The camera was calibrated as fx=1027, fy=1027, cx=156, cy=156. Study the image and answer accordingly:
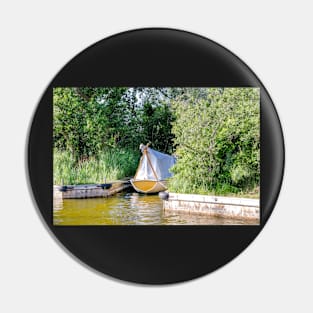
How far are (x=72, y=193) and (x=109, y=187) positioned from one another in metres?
0.30

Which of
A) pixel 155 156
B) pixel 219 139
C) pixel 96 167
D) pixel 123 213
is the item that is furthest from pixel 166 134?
pixel 123 213

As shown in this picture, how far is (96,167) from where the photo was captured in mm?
8320

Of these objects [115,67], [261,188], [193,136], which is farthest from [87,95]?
[261,188]

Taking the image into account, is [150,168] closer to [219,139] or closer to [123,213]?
[123,213]

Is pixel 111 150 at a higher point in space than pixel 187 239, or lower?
higher

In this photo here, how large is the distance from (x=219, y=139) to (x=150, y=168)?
606 mm

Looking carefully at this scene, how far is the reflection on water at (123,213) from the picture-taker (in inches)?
324

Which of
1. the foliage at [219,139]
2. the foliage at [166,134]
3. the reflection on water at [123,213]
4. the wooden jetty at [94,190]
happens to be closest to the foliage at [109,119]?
the foliage at [166,134]

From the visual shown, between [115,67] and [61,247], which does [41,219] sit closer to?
[61,247]

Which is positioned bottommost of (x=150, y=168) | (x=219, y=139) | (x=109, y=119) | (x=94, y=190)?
(x=94, y=190)

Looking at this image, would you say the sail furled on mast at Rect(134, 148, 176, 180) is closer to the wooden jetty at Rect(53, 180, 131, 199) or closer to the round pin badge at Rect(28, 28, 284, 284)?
the round pin badge at Rect(28, 28, 284, 284)

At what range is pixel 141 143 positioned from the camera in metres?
8.29

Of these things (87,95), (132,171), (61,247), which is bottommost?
(61,247)

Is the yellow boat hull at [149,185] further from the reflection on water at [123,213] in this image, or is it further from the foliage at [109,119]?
the foliage at [109,119]
